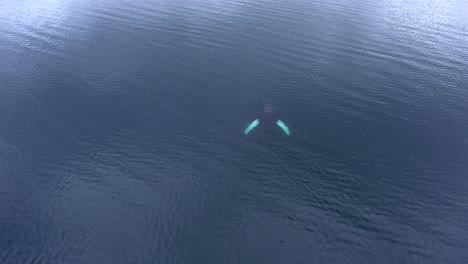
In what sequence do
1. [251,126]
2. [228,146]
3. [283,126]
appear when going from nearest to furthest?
[228,146] < [251,126] < [283,126]

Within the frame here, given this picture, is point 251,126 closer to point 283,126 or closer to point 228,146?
point 283,126

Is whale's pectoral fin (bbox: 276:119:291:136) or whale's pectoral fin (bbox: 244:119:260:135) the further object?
whale's pectoral fin (bbox: 276:119:291:136)

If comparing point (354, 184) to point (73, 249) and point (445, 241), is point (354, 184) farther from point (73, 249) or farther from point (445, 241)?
point (73, 249)

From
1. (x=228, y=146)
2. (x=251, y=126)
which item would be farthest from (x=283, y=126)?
(x=228, y=146)

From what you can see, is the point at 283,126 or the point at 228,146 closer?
the point at 228,146

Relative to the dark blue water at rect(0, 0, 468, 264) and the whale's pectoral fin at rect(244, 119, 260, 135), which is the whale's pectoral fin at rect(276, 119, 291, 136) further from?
the whale's pectoral fin at rect(244, 119, 260, 135)

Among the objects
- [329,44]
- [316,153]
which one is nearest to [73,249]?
[316,153]

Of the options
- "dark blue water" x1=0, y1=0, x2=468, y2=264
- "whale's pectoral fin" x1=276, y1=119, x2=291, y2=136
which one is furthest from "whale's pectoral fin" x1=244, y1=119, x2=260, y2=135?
"whale's pectoral fin" x1=276, y1=119, x2=291, y2=136

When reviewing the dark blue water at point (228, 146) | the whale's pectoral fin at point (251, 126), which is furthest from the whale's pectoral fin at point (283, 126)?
the whale's pectoral fin at point (251, 126)
